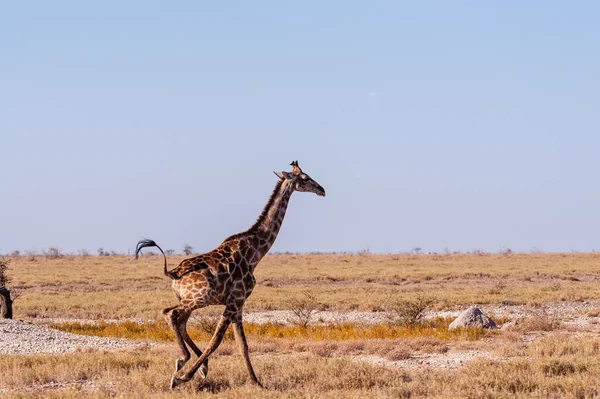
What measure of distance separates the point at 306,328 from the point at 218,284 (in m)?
10.2

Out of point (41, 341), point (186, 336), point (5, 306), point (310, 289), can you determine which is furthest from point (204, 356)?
point (310, 289)

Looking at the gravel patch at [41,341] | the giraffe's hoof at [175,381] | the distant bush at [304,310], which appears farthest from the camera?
the distant bush at [304,310]

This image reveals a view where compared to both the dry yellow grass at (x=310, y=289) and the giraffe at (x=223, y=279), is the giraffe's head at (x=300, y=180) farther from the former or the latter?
the dry yellow grass at (x=310, y=289)

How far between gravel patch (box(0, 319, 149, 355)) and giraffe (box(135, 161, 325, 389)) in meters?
6.87

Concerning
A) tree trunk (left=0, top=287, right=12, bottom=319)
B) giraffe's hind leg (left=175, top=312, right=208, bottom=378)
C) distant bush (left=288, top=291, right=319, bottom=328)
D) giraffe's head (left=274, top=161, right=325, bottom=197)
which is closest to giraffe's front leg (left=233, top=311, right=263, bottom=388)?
giraffe's hind leg (left=175, top=312, right=208, bottom=378)

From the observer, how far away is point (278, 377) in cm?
1285

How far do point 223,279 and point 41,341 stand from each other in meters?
8.55

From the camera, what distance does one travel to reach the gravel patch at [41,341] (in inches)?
711

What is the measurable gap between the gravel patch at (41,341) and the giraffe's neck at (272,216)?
7048 millimetres

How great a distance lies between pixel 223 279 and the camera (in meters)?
11.8

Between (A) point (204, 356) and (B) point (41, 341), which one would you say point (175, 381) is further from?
(B) point (41, 341)

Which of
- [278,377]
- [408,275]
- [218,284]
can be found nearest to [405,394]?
[278,377]

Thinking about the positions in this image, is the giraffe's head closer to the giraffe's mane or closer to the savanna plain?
the giraffe's mane

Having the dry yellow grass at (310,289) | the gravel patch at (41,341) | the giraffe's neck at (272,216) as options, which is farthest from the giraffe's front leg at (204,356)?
the dry yellow grass at (310,289)
